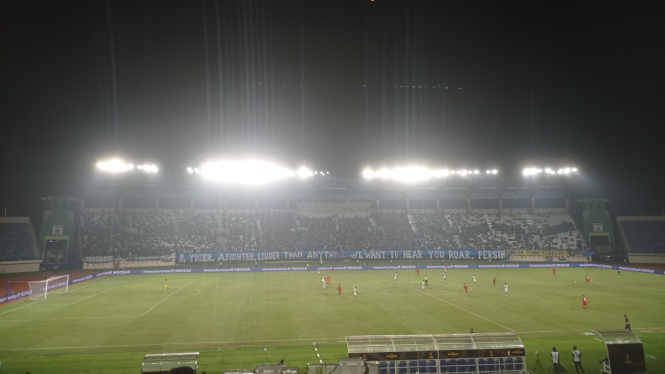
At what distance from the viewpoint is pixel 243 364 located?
54.4 ft

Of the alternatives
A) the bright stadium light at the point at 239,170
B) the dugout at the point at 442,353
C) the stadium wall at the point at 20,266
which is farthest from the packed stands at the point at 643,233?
the stadium wall at the point at 20,266

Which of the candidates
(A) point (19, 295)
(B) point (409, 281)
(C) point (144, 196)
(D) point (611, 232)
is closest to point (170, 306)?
(A) point (19, 295)

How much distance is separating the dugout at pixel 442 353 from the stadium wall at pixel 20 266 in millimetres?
58266

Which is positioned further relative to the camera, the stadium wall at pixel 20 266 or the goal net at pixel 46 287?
the stadium wall at pixel 20 266

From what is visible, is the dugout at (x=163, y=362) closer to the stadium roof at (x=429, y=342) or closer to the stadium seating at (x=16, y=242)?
the stadium roof at (x=429, y=342)

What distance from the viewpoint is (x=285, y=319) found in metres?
25.2

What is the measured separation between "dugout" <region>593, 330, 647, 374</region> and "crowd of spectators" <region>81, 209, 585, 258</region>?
57088mm

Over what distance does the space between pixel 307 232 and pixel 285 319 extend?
48.6 meters

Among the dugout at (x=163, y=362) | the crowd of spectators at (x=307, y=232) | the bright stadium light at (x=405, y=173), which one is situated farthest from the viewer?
the bright stadium light at (x=405, y=173)

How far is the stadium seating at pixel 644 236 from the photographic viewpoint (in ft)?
202

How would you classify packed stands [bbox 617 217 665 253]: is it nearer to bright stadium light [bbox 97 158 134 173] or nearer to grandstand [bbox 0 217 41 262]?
bright stadium light [bbox 97 158 134 173]

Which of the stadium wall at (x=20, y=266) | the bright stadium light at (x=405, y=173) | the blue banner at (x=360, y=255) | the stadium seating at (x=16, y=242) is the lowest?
the blue banner at (x=360, y=255)

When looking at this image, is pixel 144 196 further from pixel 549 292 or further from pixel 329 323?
pixel 549 292

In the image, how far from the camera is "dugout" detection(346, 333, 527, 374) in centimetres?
1209
